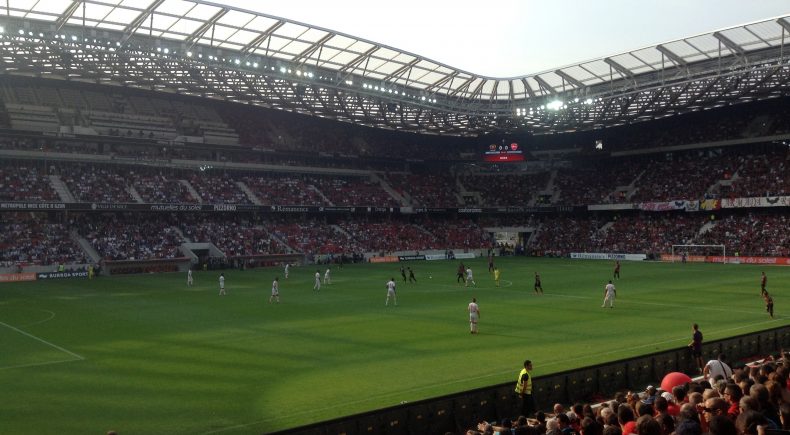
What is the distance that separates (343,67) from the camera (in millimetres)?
52438

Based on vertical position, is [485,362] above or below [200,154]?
below

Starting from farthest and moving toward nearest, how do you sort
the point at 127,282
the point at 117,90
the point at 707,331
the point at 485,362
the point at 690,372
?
the point at 117,90, the point at 127,282, the point at 707,331, the point at 485,362, the point at 690,372

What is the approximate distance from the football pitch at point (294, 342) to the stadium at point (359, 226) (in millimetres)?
154

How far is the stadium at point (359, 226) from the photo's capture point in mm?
16391

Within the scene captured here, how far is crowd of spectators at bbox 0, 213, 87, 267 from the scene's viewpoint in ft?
171

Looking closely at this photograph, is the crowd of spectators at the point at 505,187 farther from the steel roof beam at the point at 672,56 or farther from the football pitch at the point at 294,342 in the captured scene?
the football pitch at the point at 294,342

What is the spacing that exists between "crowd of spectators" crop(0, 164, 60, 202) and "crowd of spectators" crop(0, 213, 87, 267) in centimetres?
260

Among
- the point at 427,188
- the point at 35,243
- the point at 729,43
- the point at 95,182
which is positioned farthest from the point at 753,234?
the point at 35,243

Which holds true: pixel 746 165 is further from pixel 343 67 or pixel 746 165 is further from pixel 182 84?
pixel 182 84

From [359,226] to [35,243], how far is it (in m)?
36.3

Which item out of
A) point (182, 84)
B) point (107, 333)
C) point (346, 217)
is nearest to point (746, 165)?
point (346, 217)

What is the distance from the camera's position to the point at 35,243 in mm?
54375

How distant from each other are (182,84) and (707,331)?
49.5 metres

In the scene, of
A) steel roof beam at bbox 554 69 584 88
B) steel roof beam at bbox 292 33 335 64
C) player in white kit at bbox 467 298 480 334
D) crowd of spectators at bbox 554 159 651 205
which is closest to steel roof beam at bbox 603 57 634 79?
steel roof beam at bbox 554 69 584 88
